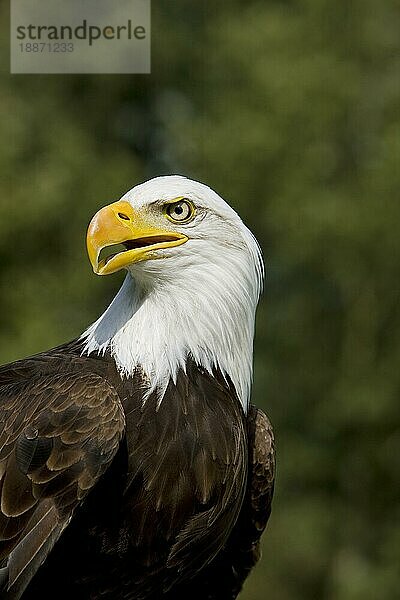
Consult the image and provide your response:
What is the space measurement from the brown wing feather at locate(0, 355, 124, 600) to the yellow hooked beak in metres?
0.52

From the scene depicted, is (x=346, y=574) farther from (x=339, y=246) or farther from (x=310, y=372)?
(x=339, y=246)

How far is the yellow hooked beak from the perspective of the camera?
4.46 m

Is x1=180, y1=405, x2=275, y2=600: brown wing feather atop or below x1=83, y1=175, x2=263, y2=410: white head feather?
below

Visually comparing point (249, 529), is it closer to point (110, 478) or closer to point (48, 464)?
point (110, 478)

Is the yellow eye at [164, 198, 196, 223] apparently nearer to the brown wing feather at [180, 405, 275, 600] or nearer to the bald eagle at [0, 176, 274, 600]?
the bald eagle at [0, 176, 274, 600]

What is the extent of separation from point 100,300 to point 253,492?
862cm

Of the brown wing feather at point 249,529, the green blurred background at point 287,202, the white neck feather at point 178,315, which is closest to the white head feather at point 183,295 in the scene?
the white neck feather at point 178,315

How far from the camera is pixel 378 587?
45.1ft

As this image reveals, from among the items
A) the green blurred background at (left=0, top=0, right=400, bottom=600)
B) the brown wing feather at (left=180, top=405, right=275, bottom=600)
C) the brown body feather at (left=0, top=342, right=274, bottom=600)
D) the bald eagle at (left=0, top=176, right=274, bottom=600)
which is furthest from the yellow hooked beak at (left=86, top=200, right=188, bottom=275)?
the green blurred background at (left=0, top=0, right=400, bottom=600)

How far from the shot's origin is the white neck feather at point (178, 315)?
4.74 metres

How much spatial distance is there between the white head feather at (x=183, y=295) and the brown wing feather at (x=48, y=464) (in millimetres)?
344

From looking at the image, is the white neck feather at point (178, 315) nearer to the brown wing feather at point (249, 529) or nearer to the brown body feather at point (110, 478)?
the brown body feather at point (110, 478)

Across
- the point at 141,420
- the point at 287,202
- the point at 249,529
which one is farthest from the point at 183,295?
the point at 287,202

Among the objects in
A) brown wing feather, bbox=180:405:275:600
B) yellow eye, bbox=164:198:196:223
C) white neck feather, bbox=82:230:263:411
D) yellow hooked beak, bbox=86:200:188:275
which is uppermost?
yellow eye, bbox=164:198:196:223
